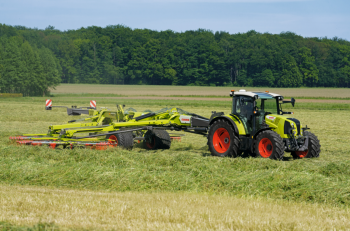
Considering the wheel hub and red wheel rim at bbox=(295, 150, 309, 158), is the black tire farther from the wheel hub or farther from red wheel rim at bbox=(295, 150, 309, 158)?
red wheel rim at bbox=(295, 150, 309, 158)

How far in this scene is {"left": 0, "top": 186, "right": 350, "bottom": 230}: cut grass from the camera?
5656 mm

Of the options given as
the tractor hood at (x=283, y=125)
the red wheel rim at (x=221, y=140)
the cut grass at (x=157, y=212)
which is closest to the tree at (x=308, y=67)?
the red wheel rim at (x=221, y=140)

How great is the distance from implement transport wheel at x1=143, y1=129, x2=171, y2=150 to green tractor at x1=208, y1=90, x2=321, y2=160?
7.92 feet

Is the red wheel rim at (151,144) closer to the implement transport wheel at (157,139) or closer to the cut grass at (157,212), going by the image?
the implement transport wheel at (157,139)

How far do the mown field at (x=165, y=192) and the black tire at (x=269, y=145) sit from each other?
510mm

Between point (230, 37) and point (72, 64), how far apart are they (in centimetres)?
4865

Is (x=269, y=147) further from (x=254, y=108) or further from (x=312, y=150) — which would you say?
(x=312, y=150)

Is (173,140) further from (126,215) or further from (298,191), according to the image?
(126,215)

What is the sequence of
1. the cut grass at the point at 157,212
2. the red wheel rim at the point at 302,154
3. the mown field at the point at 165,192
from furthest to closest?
the red wheel rim at the point at 302,154
the mown field at the point at 165,192
the cut grass at the point at 157,212

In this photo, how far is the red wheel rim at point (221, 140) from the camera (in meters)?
11.9

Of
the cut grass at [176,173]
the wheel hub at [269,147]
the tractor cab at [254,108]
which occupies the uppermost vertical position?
the tractor cab at [254,108]

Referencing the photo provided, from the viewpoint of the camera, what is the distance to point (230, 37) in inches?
5027

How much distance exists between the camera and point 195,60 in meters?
111

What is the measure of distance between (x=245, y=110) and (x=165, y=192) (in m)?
4.56
